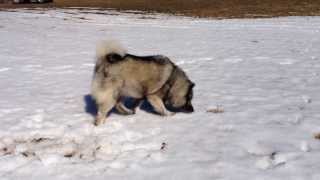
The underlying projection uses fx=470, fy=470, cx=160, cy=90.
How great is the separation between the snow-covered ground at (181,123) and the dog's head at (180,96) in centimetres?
17

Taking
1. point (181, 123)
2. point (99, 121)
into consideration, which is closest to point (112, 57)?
point (99, 121)

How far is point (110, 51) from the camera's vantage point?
23.1 ft

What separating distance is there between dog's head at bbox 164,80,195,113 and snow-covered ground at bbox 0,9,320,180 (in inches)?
6.6

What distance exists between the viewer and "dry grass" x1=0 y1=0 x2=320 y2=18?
31297 millimetres

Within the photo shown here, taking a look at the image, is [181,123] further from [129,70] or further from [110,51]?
[110,51]

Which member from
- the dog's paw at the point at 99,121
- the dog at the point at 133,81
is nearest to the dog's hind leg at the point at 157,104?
the dog at the point at 133,81

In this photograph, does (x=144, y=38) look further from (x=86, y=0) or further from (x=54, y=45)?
(x=86, y=0)

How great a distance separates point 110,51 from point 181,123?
157cm

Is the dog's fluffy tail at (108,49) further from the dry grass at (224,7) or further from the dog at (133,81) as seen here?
the dry grass at (224,7)

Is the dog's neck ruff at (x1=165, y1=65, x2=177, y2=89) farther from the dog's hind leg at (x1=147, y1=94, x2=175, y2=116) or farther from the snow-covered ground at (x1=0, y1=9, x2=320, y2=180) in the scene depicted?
the snow-covered ground at (x1=0, y1=9, x2=320, y2=180)

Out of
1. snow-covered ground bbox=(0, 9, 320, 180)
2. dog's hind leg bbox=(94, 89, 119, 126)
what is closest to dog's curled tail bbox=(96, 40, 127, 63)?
dog's hind leg bbox=(94, 89, 119, 126)

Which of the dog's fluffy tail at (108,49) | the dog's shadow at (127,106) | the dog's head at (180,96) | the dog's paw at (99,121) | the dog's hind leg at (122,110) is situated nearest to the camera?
the dog's fluffy tail at (108,49)

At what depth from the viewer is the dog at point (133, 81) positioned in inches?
277

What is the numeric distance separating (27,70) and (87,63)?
67.5 inches
